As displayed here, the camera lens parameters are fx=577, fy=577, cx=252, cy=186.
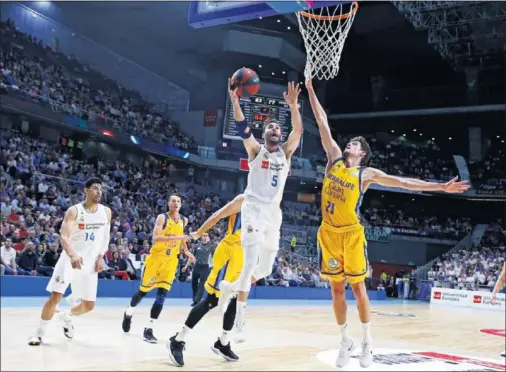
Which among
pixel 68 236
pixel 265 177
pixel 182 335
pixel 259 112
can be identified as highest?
pixel 259 112

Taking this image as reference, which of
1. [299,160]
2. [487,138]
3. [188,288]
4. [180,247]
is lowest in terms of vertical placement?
[188,288]

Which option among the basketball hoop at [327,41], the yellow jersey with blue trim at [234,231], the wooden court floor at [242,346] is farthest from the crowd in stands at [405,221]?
the yellow jersey with blue trim at [234,231]

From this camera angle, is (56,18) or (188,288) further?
(56,18)

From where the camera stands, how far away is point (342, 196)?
527cm

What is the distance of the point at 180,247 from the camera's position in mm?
7664

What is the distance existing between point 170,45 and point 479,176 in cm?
1770

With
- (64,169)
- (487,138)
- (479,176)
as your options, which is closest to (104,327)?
(64,169)

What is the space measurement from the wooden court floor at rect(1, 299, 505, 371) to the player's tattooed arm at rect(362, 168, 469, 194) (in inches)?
65.5

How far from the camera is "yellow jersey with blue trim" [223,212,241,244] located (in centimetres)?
639

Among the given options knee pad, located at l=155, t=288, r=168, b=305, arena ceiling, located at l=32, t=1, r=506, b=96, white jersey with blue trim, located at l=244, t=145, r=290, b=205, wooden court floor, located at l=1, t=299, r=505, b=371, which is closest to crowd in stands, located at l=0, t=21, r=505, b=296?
arena ceiling, located at l=32, t=1, r=506, b=96

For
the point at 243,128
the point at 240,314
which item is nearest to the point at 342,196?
the point at 243,128

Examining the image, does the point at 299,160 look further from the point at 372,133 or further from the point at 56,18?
the point at 56,18

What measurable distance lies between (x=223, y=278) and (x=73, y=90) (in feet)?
58.8

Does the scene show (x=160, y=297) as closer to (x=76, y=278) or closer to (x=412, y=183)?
(x=76, y=278)
